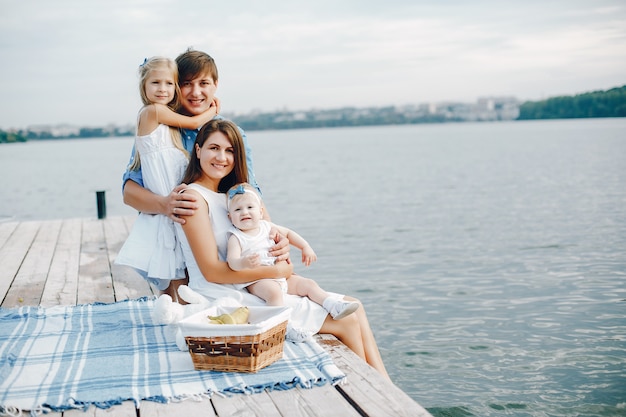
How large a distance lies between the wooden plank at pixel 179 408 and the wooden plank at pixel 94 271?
2.17 m

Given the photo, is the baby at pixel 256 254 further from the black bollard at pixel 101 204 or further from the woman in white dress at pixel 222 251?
the black bollard at pixel 101 204

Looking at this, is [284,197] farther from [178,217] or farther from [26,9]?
[178,217]

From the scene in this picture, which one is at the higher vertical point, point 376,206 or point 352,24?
point 352,24

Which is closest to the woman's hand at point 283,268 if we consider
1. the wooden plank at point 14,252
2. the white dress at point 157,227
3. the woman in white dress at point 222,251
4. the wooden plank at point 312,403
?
the woman in white dress at point 222,251

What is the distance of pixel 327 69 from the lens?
47.3m

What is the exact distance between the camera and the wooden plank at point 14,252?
5492 millimetres

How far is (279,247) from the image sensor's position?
146 inches

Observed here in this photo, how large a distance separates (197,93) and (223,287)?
4.01 ft

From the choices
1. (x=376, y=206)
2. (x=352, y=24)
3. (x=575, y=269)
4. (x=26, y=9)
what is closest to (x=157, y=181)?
(x=575, y=269)

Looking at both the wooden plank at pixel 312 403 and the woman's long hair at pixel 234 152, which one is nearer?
the wooden plank at pixel 312 403

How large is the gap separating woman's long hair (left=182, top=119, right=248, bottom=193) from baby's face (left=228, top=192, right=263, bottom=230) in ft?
→ 0.79

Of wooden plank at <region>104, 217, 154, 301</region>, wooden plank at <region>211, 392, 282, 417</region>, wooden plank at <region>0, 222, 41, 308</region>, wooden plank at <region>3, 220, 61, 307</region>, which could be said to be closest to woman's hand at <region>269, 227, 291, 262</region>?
wooden plank at <region>211, 392, 282, 417</region>

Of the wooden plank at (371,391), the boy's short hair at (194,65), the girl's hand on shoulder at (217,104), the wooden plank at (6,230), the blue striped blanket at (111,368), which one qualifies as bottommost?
the wooden plank at (6,230)

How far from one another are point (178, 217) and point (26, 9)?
65.7 ft
